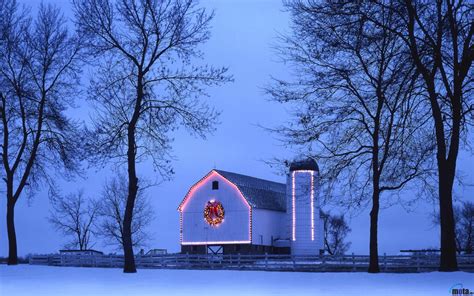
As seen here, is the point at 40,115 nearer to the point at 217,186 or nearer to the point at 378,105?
the point at 378,105

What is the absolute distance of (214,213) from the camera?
6291 cm

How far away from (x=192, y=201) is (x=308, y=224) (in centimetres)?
1075

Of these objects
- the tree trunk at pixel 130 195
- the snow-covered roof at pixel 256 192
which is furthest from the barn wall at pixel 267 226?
the tree trunk at pixel 130 195

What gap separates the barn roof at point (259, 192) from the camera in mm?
62906

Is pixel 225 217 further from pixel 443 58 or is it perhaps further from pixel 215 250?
pixel 443 58

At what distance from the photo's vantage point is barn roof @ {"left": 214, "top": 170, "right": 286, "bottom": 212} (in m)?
62.9

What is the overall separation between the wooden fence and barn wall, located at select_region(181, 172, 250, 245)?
782 cm

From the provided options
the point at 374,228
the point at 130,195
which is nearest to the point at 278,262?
the point at 374,228

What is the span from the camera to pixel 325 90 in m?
31.1

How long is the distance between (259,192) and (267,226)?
11.2ft

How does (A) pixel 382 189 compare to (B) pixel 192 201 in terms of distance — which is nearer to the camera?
(A) pixel 382 189

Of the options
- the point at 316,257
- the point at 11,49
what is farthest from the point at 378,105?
the point at 11,49

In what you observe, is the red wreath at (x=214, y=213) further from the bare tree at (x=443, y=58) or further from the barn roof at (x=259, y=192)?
the bare tree at (x=443, y=58)

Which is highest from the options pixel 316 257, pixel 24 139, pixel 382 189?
pixel 24 139
